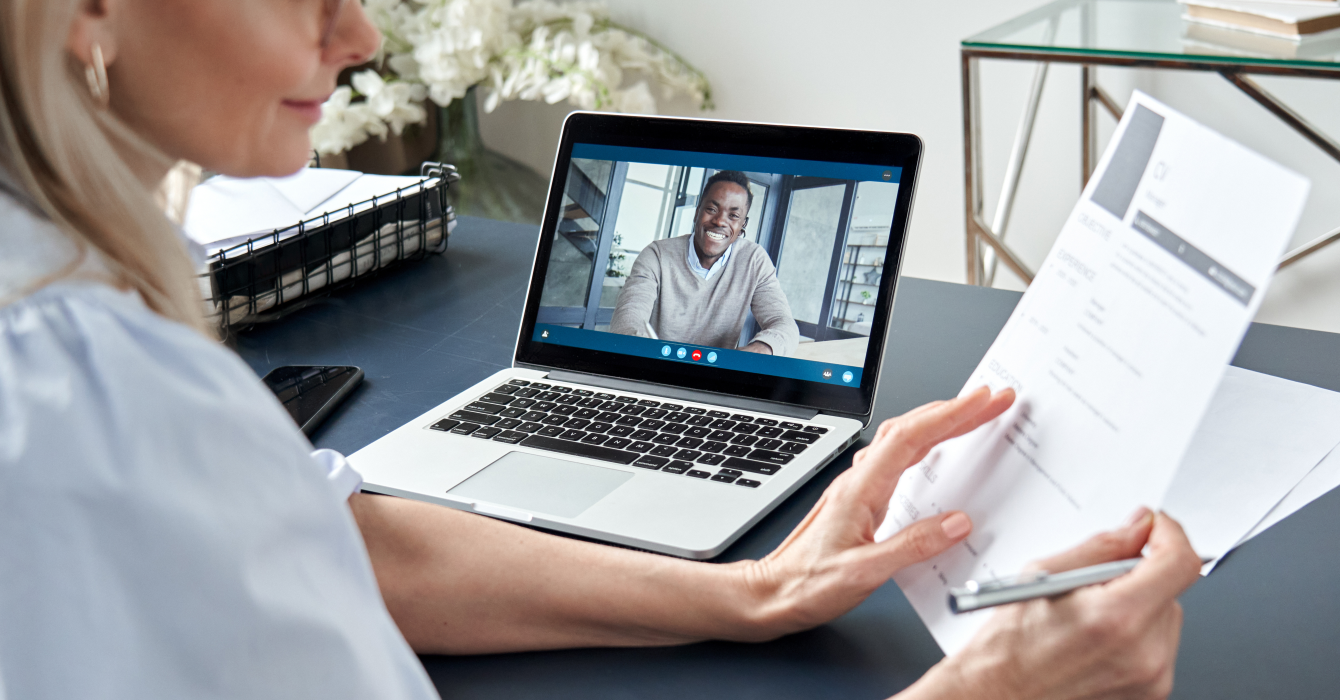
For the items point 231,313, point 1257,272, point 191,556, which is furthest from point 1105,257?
point 231,313

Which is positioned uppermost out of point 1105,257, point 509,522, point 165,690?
point 1105,257

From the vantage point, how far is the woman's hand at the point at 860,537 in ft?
1.66

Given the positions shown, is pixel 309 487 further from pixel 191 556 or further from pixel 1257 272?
pixel 1257 272

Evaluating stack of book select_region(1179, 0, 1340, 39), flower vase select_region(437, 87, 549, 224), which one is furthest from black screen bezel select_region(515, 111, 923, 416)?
flower vase select_region(437, 87, 549, 224)

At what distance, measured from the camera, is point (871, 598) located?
23.5 inches

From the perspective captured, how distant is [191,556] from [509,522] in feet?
1.18

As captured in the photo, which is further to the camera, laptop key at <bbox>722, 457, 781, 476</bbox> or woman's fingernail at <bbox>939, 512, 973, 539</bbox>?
laptop key at <bbox>722, 457, 781, 476</bbox>

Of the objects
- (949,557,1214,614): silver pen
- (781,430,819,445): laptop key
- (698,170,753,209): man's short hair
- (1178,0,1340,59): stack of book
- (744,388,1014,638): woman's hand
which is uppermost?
(1178,0,1340,59): stack of book

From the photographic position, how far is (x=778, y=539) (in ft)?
2.17

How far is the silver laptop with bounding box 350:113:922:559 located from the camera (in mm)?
728

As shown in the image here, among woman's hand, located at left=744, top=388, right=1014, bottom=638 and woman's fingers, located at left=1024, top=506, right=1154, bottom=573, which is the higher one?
woman's fingers, located at left=1024, top=506, right=1154, bottom=573

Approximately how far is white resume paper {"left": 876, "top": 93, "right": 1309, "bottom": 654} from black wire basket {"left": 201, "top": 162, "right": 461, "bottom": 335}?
A: 717 millimetres

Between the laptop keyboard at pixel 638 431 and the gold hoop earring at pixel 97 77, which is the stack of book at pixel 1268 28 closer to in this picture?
the laptop keyboard at pixel 638 431

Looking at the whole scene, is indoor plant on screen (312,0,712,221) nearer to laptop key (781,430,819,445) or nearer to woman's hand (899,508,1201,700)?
laptop key (781,430,819,445)
